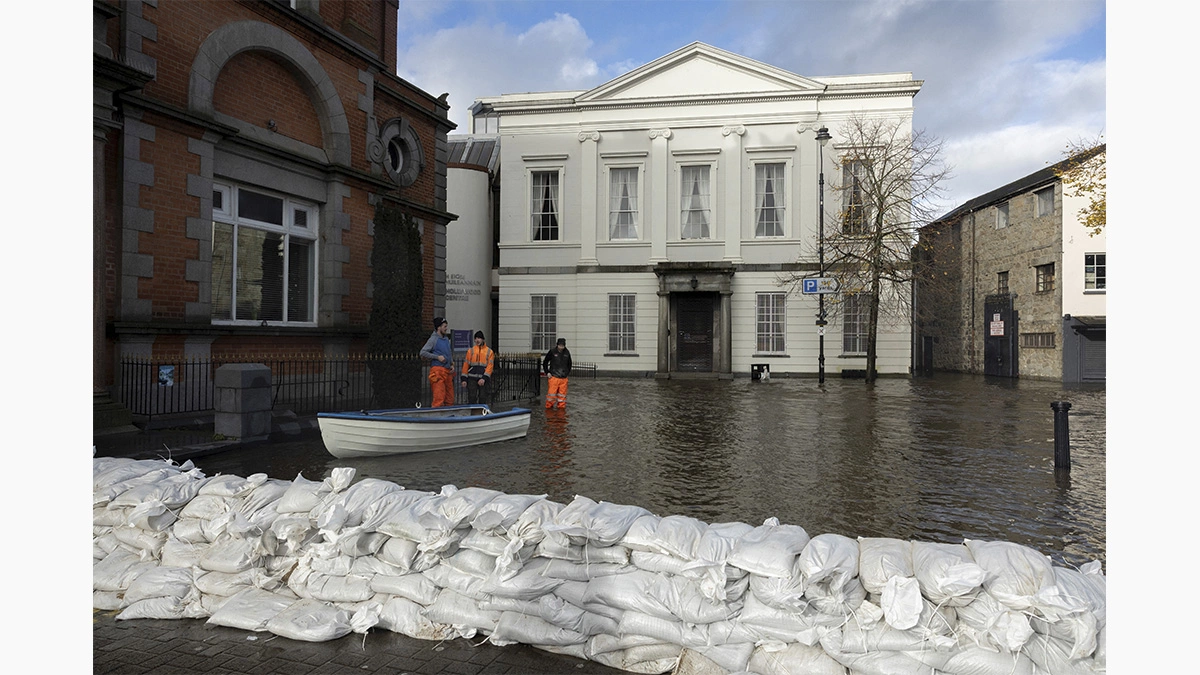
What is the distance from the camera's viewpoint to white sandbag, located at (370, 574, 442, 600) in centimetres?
375

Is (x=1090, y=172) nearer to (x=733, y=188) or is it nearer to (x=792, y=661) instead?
(x=733, y=188)

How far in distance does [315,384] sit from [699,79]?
20818 mm

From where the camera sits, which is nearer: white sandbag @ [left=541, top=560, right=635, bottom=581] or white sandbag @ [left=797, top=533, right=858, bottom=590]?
white sandbag @ [left=797, top=533, right=858, bottom=590]

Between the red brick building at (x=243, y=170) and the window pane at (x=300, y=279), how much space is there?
32 millimetres

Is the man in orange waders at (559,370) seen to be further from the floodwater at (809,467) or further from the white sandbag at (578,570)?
the white sandbag at (578,570)

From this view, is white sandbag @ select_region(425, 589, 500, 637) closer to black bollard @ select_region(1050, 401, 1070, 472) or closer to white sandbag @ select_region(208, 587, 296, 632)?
white sandbag @ select_region(208, 587, 296, 632)

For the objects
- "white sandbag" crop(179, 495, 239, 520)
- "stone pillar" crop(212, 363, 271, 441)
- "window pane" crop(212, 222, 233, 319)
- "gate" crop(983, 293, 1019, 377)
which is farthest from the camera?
"gate" crop(983, 293, 1019, 377)

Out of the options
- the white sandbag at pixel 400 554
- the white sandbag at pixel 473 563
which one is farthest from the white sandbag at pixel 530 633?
the white sandbag at pixel 400 554

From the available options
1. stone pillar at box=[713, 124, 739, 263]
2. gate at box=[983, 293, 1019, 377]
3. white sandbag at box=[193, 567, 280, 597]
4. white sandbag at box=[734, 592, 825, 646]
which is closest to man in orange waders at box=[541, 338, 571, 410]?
white sandbag at box=[193, 567, 280, 597]

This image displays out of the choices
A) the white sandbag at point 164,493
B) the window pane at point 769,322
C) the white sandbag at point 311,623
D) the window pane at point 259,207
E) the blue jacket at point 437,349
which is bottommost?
the white sandbag at point 311,623

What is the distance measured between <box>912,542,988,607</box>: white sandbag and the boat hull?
6.67m

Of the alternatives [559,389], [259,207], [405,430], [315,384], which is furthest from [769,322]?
[405,430]

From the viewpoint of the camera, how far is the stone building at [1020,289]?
25.3 metres

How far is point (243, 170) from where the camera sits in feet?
41.5
